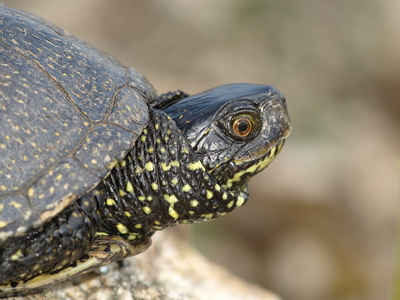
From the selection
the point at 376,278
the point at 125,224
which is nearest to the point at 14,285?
the point at 125,224

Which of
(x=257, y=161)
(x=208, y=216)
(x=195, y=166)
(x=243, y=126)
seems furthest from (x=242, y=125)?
(x=208, y=216)

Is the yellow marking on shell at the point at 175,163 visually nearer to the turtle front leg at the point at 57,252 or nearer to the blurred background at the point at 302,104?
the turtle front leg at the point at 57,252

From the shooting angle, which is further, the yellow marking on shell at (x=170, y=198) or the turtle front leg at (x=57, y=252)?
the yellow marking on shell at (x=170, y=198)

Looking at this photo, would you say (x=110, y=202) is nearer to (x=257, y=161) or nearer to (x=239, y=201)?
(x=239, y=201)

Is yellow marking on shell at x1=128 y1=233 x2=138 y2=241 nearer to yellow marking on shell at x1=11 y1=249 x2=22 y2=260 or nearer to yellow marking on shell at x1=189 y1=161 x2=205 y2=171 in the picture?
yellow marking on shell at x1=189 y1=161 x2=205 y2=171

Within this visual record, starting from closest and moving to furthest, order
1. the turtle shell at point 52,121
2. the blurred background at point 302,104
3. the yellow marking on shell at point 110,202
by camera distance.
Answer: the turtle shell at point 52,121, the yellow marking on shell at point 110,202, the blurred background at point 302,104

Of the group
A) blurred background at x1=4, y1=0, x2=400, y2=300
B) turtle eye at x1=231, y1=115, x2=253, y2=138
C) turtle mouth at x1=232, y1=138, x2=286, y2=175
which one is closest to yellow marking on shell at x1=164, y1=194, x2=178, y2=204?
turtle mouth at x1=232, y1=138, x2=286, y2=175

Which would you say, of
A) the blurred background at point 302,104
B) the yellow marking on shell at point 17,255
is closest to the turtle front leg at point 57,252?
the yellow marking on shell at point 17,255
